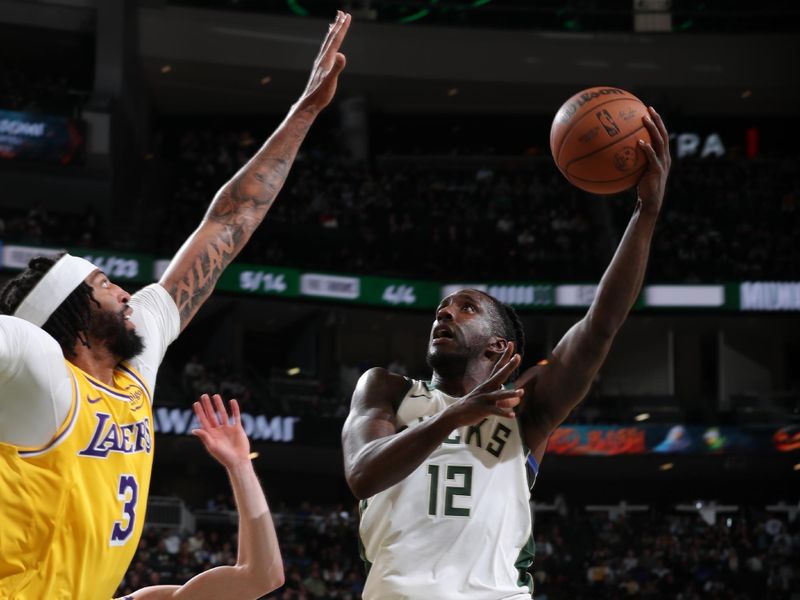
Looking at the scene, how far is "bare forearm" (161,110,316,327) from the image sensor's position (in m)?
4.18

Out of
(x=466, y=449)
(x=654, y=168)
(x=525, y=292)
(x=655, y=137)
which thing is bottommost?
(x=466, y=449)

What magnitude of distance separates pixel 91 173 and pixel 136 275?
4.05 metres

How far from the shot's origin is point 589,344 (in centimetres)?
433

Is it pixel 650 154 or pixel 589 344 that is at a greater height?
pixel 650 154

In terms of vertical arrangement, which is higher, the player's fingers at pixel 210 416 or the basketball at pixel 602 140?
the basketball at pixel 602 140

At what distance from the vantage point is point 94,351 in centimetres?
345

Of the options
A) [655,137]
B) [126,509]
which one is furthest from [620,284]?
[126,509]

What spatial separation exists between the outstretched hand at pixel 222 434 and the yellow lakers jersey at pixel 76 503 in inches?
15.9

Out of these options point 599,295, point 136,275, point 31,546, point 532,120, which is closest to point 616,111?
point 599,295

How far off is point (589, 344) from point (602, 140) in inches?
41.0

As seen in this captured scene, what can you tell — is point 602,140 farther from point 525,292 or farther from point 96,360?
point 525,292

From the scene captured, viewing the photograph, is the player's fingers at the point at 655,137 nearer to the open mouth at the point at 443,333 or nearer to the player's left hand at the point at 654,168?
the player's left hand at the point at 654,168

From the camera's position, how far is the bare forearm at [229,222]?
418 centimetres

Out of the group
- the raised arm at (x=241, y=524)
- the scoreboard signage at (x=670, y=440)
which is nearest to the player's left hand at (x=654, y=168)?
the raised arm at (x=241, y=524)
